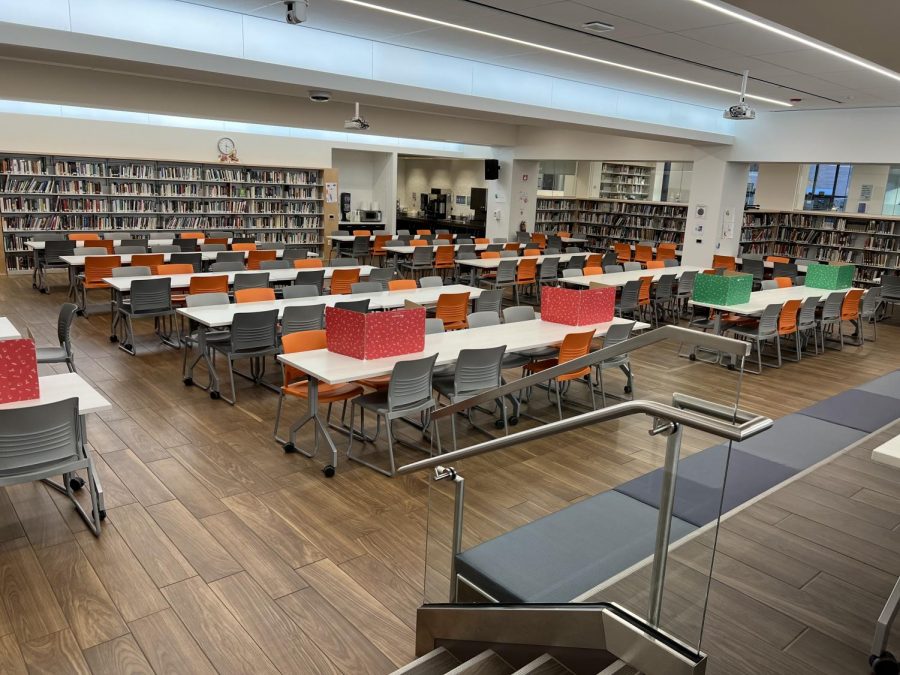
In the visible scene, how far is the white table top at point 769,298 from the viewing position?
7934mm

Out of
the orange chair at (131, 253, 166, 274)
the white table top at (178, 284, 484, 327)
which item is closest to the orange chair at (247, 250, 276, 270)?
the orange chair at (131, 253, 166, 274)

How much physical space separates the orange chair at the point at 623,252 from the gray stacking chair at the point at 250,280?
8.49 metres

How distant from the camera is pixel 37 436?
3.43m

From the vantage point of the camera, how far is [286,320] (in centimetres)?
614

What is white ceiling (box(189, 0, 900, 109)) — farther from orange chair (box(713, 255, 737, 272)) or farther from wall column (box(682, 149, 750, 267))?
wall column (box(682, 149, 750, 267))

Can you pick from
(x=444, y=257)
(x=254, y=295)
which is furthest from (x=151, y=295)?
(x=444, y=257)

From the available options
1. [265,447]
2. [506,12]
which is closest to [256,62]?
[506,12]

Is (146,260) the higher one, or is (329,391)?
(146,260)

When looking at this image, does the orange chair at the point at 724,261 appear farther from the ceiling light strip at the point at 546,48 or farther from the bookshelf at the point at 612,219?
the bookshelf at the point at 612,219

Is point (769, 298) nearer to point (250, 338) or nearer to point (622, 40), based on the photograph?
point (622, 40)

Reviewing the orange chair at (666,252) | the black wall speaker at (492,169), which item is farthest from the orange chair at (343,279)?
the black wall speaker at (492,169)

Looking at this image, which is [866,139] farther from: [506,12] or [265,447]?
[265,447]

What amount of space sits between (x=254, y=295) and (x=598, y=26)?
4.35 m

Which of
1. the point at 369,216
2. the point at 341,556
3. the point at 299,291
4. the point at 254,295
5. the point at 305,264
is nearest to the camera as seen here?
the point at 341,556
